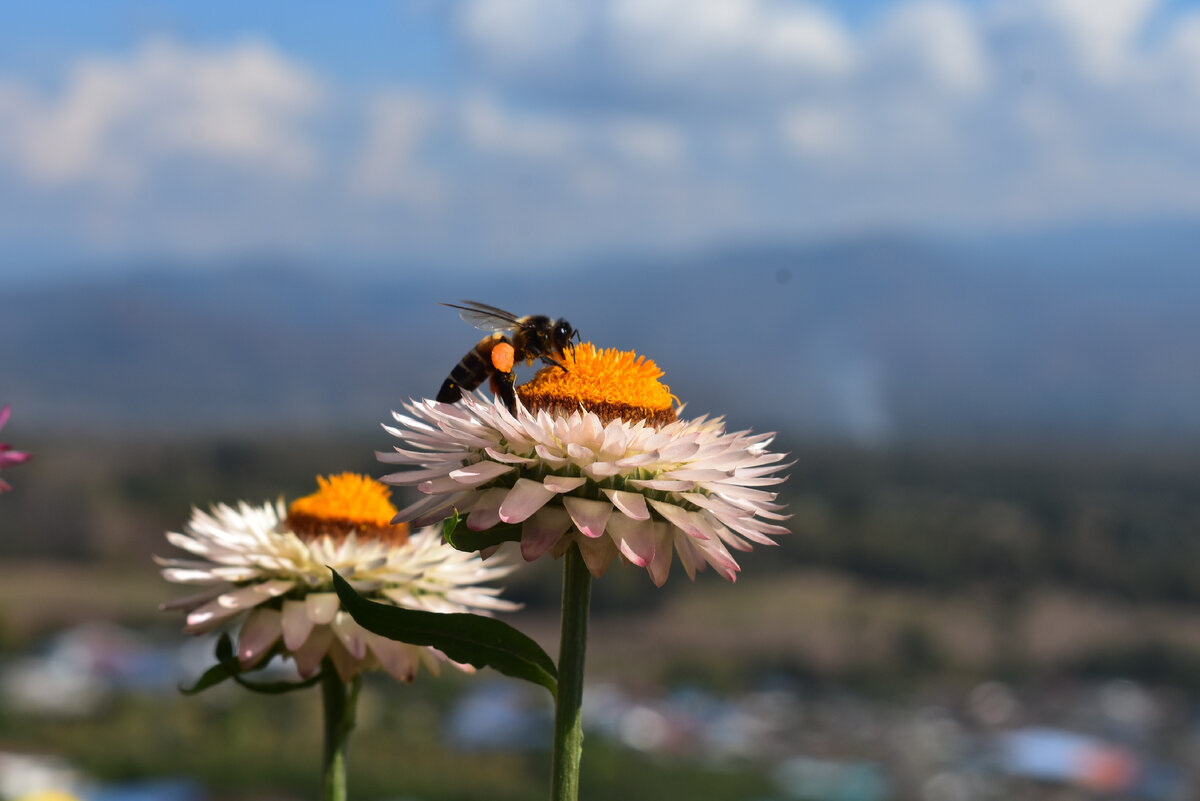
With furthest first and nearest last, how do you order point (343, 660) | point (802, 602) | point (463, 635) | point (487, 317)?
point (802, 602), point (487, 317), point (343, 660), point (463, 635)

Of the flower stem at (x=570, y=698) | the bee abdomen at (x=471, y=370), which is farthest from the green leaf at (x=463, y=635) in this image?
the bee abdomen at (x=471, y=370)

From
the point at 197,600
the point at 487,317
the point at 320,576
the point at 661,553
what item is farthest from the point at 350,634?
the point at 487,317

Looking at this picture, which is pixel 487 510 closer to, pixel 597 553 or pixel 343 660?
pixel 597 553

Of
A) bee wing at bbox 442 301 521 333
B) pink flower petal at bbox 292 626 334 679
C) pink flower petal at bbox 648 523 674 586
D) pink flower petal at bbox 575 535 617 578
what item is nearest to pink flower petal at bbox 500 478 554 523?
pink flower petal at bbox 575 535 617 578

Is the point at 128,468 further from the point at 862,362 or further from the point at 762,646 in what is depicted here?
the point at 862,362

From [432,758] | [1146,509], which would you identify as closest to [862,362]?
[1146,509]

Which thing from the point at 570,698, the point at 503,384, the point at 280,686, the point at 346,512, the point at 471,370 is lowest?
the point at 570,698
